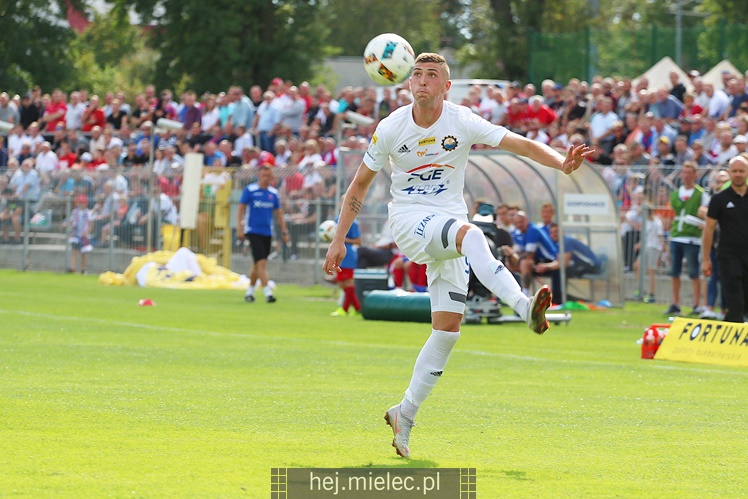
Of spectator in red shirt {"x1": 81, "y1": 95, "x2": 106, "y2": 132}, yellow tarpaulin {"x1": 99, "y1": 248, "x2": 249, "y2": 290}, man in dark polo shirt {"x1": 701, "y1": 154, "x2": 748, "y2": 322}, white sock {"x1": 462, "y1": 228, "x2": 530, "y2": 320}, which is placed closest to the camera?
white sock {"x1": 462, "y1": 228, "x2": 530, "y2": 320}

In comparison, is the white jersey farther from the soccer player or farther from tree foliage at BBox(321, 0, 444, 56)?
tree foliage at BBox(321, 0, 444, 56)

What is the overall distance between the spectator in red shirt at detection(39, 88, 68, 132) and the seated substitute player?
98.2 ft

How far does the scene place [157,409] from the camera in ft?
29.6

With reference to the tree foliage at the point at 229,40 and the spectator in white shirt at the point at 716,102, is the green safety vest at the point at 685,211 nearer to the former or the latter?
the spectator in white shirt at the point at 716,102

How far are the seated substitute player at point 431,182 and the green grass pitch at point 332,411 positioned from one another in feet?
1.82

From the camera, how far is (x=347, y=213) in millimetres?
7855

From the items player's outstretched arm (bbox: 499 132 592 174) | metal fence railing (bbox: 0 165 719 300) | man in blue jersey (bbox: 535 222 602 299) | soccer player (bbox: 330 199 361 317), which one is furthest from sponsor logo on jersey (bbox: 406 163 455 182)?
metal fence railing (bbox: 0 165 719 300)

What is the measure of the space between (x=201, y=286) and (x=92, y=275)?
5555 millimetres

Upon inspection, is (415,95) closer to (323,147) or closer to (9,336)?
(9,336)

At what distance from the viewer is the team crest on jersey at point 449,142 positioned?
762 cm

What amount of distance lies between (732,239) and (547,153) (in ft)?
29.7

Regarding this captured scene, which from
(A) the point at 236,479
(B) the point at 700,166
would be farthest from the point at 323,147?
(A) the point at 236,479

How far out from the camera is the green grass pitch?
6.67 metres

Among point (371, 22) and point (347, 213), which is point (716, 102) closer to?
point (347, 213)
